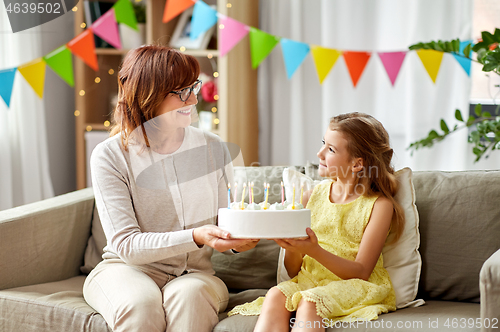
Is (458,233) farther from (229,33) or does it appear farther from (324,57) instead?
(229,33)

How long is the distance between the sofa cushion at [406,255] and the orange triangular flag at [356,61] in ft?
3.44

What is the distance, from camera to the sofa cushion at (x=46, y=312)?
1528 mm

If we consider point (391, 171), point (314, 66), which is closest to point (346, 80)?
point (314, 66)

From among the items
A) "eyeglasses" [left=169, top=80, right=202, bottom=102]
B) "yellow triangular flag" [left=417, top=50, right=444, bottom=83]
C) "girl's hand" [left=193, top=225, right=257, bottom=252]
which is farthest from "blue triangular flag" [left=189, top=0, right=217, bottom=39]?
"girl's hand" [left=193, top=225, right=257, bottom=252]

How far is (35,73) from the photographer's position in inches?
98.8

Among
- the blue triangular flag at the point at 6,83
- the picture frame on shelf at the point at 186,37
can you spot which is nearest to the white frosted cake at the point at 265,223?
the blue triangular flag at the point at 6,83

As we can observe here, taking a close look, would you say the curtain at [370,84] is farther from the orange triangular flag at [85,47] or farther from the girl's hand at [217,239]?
the girl's hand at [217,239]

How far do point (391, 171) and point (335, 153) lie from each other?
212mm

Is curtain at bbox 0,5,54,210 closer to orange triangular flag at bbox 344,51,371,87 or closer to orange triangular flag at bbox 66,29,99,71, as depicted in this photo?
orange triangular flag at bbox 66,29,99,71

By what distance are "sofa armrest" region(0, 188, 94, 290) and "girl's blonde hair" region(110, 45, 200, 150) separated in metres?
0.48

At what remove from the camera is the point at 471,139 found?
2029mm

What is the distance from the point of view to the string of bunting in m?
2.55

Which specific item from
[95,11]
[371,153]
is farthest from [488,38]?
[95,11]

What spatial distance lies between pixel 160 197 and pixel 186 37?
160 centimetres
